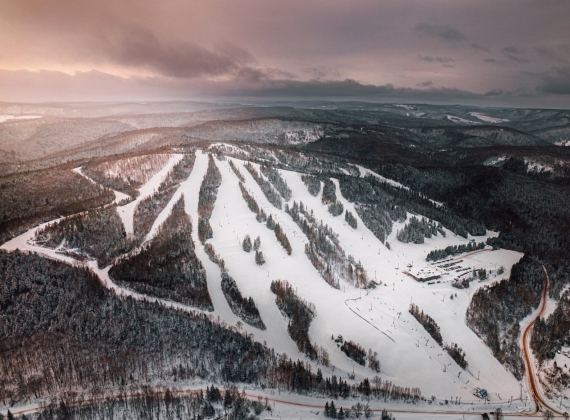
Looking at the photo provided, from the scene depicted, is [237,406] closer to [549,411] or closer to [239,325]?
[239,325]

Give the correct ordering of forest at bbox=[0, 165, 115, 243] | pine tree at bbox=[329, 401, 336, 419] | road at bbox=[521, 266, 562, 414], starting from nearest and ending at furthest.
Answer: pine tree at bbox=[329, 401, 336, 419] → road at bbox=[521, 266, 562, 414] → forest at bbox=[0, 165, 115, 243]

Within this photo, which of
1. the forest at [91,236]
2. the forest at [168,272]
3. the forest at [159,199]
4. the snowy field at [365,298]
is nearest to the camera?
the snowy field at [365,298]

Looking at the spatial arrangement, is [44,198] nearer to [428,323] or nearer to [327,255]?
[327,255]

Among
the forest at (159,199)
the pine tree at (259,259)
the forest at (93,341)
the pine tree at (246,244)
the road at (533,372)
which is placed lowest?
the road at (533,372)

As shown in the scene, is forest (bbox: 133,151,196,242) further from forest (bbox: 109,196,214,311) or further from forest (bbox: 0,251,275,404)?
forest (bbox: 0,251,275,404)

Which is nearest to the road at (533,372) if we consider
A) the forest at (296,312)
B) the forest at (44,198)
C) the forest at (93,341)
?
the forest at (296,312)

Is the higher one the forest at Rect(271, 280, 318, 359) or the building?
the building

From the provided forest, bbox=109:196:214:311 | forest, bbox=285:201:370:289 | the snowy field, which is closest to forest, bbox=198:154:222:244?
the snowy field

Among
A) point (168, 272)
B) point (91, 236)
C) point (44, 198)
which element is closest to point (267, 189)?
point (168, 272)

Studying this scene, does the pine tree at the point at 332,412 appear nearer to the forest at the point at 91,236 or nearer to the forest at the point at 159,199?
the forest at the point at 91,236
